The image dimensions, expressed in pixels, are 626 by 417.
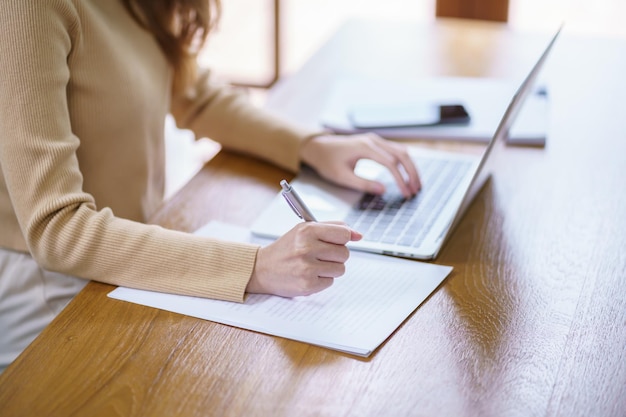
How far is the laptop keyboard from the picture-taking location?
1188 millimetres

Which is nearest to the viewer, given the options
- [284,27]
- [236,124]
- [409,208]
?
[409,208]

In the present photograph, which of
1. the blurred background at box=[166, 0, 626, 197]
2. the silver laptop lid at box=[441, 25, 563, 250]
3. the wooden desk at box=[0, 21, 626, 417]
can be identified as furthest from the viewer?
the blurred background at box=[166, 0, 626, 197]

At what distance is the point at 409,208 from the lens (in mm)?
1264

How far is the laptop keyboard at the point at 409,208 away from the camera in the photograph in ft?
3.90

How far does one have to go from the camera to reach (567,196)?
1.29 m

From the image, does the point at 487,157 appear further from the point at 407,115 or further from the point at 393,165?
the point at 407,115

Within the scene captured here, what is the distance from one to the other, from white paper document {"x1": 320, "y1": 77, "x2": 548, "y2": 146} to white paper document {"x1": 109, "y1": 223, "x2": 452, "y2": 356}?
45 cm

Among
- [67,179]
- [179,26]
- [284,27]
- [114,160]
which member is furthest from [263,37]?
[67,179]

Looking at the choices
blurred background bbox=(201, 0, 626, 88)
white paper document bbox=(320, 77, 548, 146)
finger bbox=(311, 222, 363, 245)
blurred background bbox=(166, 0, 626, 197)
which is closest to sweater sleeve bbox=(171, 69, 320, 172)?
white paper document bbox=(320, 77, 548, 146)

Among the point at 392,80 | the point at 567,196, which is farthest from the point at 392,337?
the point at 392,80

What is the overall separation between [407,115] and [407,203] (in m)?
0.31

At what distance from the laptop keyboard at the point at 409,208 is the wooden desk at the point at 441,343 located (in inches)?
2.2

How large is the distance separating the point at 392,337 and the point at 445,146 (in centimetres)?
60

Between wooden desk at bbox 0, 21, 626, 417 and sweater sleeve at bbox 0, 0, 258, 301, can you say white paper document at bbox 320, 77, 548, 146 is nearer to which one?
wooden desk at bbox 0, 21, 626, 417
